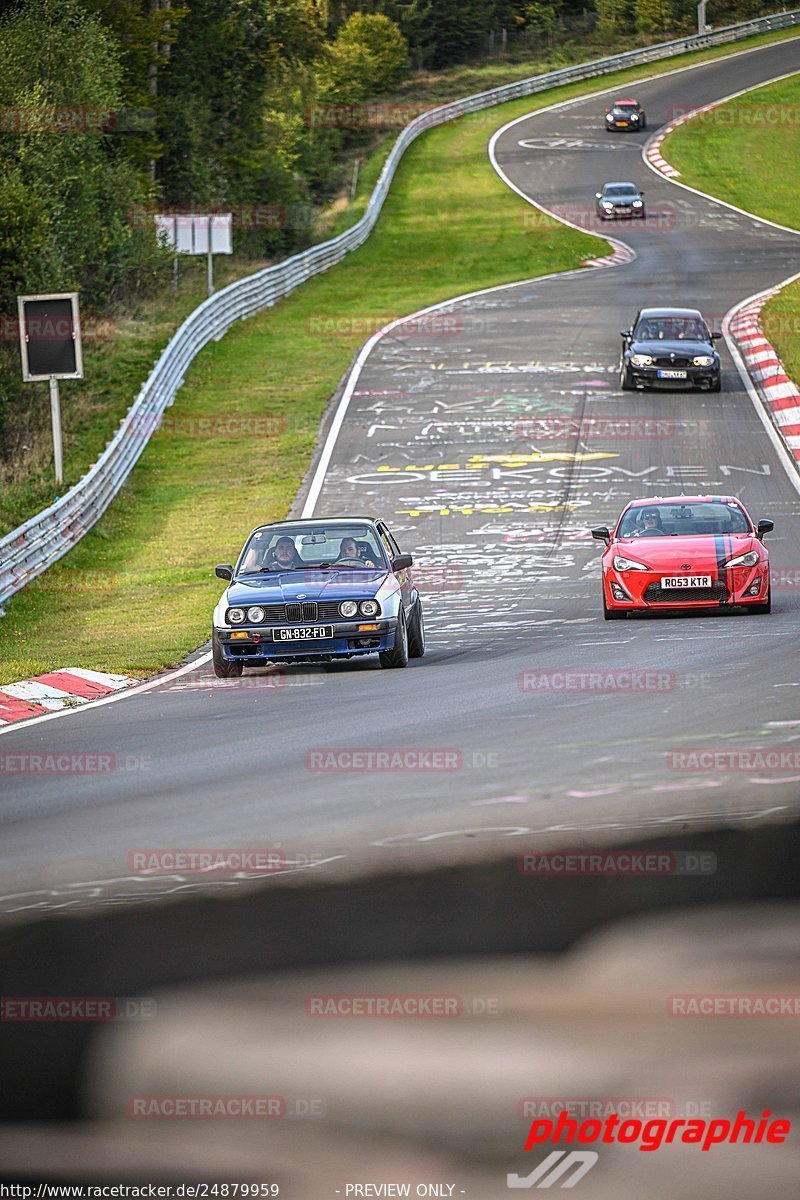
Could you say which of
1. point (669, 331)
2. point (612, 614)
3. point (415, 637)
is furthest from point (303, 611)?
A: point (669, 331)

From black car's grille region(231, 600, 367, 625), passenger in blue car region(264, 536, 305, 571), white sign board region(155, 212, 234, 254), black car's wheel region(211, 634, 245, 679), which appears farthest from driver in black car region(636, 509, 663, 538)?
white sign board region(155, 212, 234, 254)

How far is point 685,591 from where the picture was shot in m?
16.7

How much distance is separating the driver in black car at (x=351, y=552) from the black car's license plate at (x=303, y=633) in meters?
1.29

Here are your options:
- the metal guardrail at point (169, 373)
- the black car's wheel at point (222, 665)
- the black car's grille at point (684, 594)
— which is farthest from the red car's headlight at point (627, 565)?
the metal guardrail at point (169, 373)

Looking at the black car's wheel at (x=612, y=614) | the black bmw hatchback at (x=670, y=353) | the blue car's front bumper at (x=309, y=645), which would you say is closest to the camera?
the blue car's front bumper at (x=309, y=645)

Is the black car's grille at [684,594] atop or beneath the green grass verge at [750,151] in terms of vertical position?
beneath

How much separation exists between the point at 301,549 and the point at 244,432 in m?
17.1

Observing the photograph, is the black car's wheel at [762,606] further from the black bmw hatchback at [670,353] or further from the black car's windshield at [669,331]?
the black car's windshield at [669,331]

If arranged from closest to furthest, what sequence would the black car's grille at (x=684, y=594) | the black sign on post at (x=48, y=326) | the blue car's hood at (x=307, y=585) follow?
the blue car's hood at (x=307, y=585)
the black car's grille at (x=684, y=594)
the black sign on post at (x=48, y=326)

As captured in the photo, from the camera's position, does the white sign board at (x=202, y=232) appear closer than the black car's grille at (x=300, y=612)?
No

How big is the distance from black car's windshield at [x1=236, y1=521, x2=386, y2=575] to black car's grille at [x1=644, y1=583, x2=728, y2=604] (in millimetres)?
2958

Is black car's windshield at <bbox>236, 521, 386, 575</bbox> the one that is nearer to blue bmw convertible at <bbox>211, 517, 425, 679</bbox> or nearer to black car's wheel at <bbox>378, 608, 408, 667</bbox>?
blue bmw convertible at <bbox>211, 517, 425, 679</bbox>

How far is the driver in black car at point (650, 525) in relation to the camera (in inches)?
704

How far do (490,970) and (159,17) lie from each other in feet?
165
